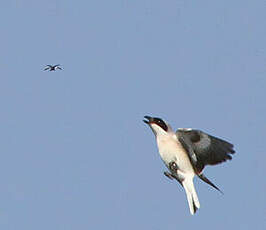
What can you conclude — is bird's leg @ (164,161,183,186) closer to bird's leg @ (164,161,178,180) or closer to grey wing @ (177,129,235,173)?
bird's leg @ (164,161,178,180)

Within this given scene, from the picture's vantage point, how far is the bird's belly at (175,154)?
21062 millimetres

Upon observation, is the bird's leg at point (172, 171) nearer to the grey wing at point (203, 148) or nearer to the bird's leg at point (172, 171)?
the bird's leg at point (172, 171)

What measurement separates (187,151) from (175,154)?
1.15 feet

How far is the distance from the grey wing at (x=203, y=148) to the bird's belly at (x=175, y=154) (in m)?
0.12

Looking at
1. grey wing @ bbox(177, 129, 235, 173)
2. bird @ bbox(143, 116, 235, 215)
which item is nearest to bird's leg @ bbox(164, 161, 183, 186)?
bird @ bbox(143, 116, 235, 215)

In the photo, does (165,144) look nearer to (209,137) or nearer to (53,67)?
(209,137)

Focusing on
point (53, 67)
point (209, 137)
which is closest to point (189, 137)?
point (209, 137)

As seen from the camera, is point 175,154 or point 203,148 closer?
point 203,148

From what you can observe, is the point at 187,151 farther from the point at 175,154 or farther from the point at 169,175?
the point at 169,175

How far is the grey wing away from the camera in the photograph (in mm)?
20766

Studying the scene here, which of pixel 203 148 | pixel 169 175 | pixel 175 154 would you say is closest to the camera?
pixel 203 148

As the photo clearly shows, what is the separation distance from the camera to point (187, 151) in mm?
21359

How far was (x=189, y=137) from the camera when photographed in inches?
831

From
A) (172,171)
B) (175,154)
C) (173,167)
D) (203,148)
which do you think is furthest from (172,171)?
(203,148)
